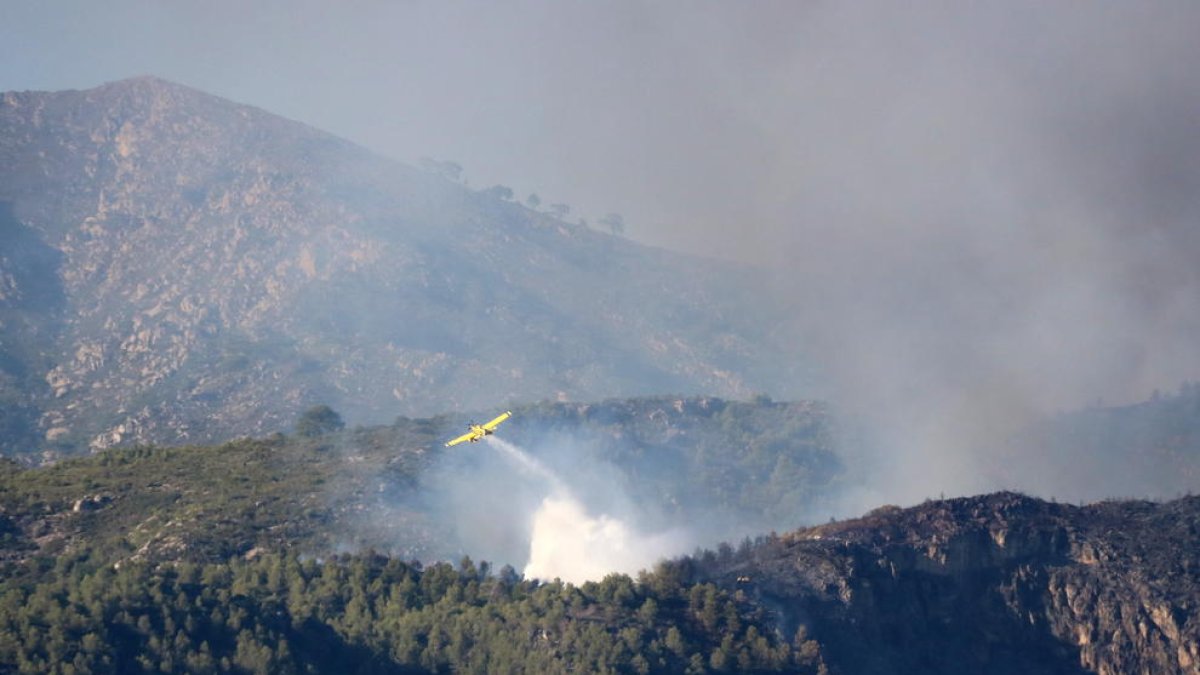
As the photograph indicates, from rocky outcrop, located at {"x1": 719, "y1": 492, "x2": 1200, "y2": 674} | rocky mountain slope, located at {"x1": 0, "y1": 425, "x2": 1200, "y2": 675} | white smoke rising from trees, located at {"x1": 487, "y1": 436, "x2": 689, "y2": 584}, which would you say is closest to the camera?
rocky mountain slope, located at {"x1": 0, "y1": 425, "x2": 1200, "y2": 675}

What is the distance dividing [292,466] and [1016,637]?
6751cm

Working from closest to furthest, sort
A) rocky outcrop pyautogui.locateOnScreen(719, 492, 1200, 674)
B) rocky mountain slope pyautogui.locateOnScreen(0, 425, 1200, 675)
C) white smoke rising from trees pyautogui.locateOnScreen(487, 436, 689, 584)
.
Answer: rocky mountain slope pyautogui.locateOnScreen(0, 425, 1200, 675) < rocky outcrop pyautogui.locateOnScreen(719, 492, 1200, 674) < white smoke rising from trees pyautogui.locateOnScreen(487, 436, 689, 584)

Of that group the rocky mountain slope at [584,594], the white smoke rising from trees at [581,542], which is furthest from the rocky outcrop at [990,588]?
the white smoke rising from trees at [581,542]

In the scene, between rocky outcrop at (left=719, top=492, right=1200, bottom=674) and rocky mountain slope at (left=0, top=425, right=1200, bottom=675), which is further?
rocky outcrop at (left=719, top=492, right=1200, bottom=674)

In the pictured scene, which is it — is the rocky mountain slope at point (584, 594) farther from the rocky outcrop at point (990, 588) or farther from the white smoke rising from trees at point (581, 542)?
the white smoke rising from trees at point (581, 542)

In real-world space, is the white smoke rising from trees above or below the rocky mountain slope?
above

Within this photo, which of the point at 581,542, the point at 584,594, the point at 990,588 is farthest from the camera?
the point at 581,542

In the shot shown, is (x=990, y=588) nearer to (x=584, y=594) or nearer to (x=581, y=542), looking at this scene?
(x=584, y=594)

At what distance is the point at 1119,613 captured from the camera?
5148 inches

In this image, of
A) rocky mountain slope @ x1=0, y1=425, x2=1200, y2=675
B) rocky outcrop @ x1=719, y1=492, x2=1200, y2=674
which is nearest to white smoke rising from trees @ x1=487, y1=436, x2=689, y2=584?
rocky mountain slope @ x1=0, y1=425, x2=1200, y2=675

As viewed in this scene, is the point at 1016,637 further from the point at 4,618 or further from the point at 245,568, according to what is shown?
the point at 4,618

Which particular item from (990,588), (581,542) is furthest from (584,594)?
(990,588)

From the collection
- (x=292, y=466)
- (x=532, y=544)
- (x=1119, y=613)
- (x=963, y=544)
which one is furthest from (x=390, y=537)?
(x=1119, y=613)

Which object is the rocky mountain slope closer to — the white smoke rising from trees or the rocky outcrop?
the rocky outcrop
